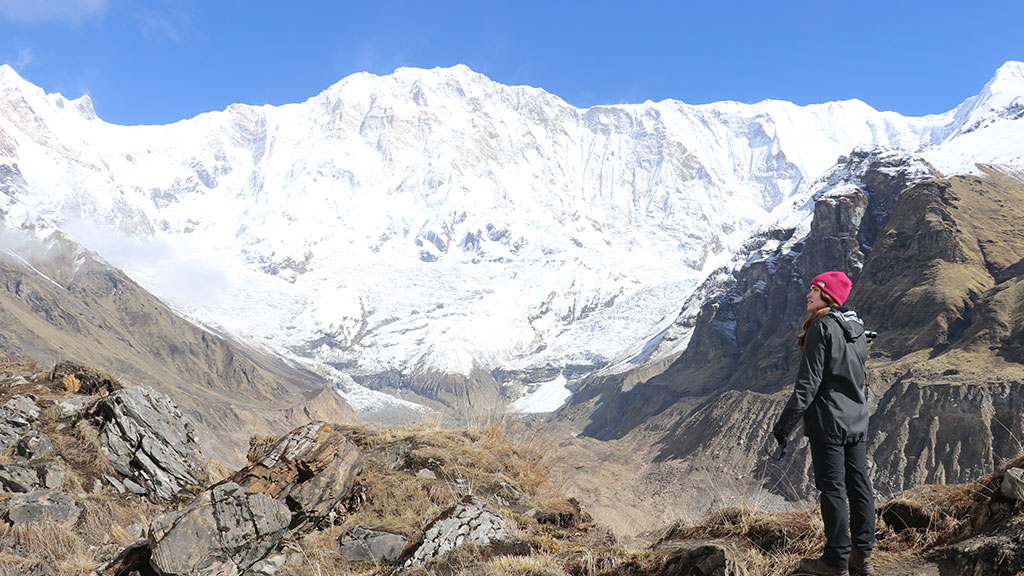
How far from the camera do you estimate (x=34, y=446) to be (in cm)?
1070

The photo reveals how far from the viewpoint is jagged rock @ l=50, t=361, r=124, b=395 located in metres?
13.7

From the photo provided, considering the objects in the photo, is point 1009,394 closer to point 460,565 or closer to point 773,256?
point 460,565

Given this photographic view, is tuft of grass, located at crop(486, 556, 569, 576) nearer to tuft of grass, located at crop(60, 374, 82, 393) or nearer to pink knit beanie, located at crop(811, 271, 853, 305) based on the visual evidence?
pink knit beanie, located at crop(811, 271, 853, 305)

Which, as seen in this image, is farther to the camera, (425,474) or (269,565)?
(425,474)

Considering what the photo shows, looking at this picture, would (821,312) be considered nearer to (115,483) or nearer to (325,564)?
(325,564)

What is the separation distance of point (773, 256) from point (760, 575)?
204220mm

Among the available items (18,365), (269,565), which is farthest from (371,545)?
(18,365)

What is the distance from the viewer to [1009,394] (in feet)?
245

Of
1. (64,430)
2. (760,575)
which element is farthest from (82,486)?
(760,575)

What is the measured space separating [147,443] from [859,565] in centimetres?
1070

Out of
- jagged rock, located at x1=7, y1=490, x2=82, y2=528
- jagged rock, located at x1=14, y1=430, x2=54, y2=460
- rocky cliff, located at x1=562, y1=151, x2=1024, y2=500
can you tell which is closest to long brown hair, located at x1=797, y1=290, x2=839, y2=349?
jagged rock, located at x1=7, y1=490, x2=82, y2=528

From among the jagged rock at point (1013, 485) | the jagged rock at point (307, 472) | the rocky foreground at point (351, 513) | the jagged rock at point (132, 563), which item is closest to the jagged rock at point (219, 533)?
the rocky foreground at point (351, 513)

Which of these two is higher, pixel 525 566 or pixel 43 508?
pixel 525 566

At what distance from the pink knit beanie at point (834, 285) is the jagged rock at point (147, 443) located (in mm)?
10120
